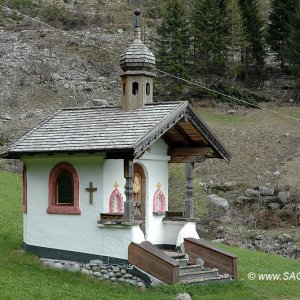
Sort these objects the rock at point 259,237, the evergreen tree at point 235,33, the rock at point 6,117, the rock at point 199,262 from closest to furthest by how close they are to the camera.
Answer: the rock at point 199,262, the rock at point 259,237, the rock at point 6,117, the evergreen tree at point 235,33

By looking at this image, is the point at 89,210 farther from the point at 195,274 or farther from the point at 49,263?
the point at 195,274

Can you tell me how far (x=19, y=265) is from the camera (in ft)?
54.2

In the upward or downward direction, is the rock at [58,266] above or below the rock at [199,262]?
below

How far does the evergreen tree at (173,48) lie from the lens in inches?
1741

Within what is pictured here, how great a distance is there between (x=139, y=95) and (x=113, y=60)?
3227cm

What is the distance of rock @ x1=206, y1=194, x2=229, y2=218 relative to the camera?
28.8 m

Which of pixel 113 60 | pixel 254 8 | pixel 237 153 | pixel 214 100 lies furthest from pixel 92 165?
pixel 254 8

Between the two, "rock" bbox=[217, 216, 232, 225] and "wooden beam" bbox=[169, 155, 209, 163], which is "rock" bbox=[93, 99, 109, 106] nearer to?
"rock" bbox=[217, 216, 232, 225]

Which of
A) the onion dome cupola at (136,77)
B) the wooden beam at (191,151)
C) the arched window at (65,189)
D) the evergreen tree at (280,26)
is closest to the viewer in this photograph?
the arched window at (65,189)

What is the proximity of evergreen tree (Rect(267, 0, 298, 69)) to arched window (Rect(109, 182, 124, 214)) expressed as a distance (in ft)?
113

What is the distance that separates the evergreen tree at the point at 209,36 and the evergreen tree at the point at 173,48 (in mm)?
763

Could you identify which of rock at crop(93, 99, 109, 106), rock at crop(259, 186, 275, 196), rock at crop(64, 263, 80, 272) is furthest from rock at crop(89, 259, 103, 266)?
rock at crop(93, 99, 109, 106)

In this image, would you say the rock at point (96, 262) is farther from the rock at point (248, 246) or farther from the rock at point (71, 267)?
the rock at point (248, 246)

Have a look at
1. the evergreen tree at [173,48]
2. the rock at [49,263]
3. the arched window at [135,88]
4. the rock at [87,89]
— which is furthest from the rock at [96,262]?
the rock at [87,89]
